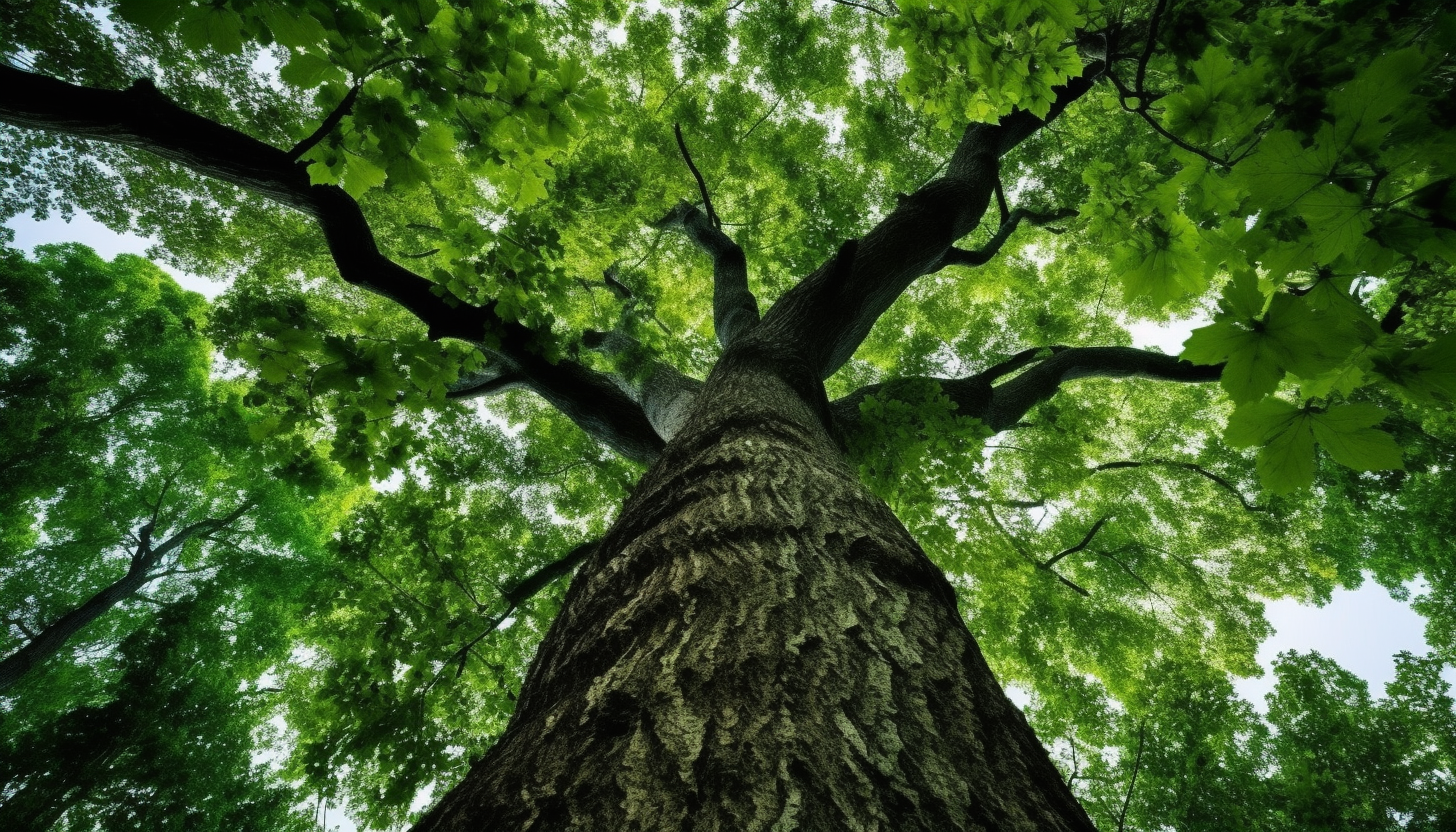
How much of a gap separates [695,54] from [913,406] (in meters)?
6.33

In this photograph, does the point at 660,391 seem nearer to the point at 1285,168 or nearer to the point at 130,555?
the point at 1285,168

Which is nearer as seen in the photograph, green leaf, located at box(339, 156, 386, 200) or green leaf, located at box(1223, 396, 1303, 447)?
green leaf, located at box(1223, 396, 1303, 447)

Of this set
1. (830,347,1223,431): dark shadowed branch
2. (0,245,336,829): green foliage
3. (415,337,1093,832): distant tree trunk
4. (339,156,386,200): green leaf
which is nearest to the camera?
(415,337,1093,832): distant tree trunk

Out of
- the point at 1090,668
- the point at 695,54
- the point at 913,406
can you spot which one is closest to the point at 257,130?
the point at 695,54

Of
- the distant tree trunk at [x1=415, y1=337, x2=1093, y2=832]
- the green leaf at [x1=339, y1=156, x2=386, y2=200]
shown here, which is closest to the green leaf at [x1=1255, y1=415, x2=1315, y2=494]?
the distant tree trunk at [x1=415, y1=337, x2=1093, y2=832]

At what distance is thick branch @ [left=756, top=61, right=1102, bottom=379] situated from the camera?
3586mm

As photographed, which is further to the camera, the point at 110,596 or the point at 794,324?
the point at 110,596

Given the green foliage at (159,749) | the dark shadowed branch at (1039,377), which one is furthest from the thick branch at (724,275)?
the green foliage at (159,749)

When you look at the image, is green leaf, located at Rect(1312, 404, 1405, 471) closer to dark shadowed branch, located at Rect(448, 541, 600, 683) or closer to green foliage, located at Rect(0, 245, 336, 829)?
dark shadowed branch, located at Rect(448, 541, 600, 683)

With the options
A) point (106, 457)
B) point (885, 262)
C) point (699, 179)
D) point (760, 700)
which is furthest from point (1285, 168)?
point (106, 457)

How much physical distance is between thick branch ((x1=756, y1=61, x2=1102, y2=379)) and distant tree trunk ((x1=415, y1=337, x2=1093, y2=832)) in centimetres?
210

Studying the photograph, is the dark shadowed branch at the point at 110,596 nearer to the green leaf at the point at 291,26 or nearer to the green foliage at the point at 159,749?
the green foliage at the point at 159,749

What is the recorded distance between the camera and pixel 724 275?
5207 millimetres

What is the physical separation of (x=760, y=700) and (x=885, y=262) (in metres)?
3.84
